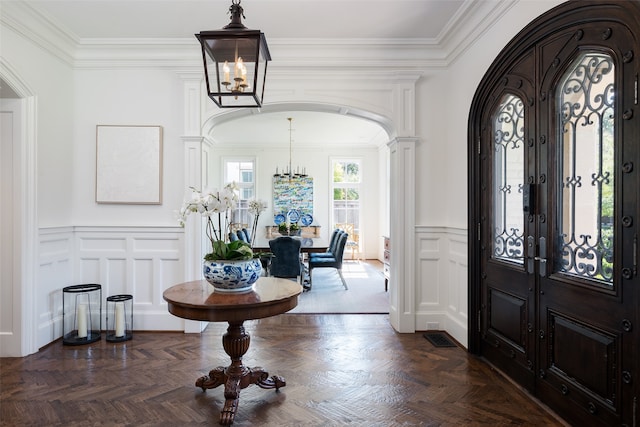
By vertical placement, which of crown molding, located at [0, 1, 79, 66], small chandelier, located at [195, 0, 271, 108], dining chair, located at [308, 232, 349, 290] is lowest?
dining chair, located at [308, 232, 349, 290]

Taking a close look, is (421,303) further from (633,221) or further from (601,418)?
(633,221)

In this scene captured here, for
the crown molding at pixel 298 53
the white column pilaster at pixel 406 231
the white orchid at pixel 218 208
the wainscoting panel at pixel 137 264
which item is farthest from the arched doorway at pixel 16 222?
the white column pilaster at pixel 406 231

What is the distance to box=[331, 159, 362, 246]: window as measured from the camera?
30.5 ft

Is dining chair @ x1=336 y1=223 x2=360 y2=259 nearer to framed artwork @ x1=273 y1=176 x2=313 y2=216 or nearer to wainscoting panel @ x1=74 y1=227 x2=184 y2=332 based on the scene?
framed artwork @ x1=273 y1=176 x2=313 y2=216

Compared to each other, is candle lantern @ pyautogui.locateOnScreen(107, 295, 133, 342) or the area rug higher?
candle lantern @ pyautogui.locateOnScreen(107, 295, 133, 342)

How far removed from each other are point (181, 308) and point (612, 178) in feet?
8.01

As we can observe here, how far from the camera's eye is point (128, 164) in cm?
386

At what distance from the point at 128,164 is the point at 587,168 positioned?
3.96m

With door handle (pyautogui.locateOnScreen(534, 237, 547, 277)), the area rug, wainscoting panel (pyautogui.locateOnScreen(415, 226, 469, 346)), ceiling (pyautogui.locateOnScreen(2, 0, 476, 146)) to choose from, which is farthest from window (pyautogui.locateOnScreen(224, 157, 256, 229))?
door handle (pyautogui.locateOnScreen(534, 237, 547, 277))

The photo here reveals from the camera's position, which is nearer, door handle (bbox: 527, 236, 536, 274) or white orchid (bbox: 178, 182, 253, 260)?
white orchid (bbox: 178, 182, 253, 260)

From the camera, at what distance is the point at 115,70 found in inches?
152

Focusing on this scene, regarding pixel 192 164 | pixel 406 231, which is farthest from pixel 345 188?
pixel 192 164

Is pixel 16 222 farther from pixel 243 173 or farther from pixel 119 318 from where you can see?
pixel 243 173

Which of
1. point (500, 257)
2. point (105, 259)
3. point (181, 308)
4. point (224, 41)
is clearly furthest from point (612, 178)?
point (105, 259)
